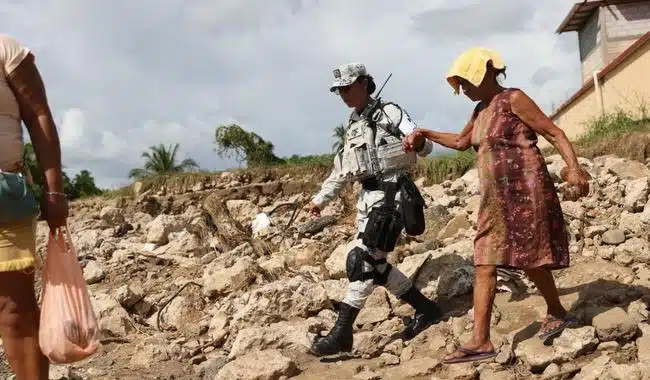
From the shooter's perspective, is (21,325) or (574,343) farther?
(574,343)

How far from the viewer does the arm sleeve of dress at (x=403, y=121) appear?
12.8ft

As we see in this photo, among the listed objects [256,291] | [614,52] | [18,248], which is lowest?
[256,291]

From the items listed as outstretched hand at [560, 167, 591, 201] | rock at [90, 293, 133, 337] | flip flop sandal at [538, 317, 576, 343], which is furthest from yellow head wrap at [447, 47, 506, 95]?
rock at [90, 293, 133, 337]

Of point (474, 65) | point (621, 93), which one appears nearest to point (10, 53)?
point (474, 65)

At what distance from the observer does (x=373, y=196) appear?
409cm

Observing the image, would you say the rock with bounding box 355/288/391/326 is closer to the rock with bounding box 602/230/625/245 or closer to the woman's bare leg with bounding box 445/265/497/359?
the woman's bare leg with bounding box 445/265/497/359

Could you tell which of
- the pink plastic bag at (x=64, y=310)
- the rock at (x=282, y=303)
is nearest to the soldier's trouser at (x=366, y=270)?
the rock at (x=282, y=303)

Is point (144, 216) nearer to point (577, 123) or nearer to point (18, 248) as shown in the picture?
point (577, 123)

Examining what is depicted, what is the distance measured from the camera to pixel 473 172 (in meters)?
9.05

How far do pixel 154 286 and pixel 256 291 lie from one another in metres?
2.17

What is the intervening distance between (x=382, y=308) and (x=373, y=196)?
923mm

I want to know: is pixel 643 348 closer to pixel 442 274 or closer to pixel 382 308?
pixel 442 274

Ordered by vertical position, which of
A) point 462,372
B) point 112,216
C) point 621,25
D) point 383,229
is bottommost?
point 462,372

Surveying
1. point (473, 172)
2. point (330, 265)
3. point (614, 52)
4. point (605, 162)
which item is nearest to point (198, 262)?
point (330, 265)
